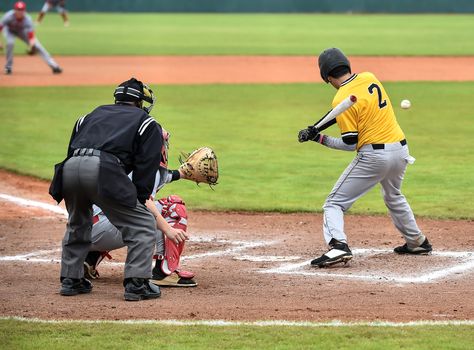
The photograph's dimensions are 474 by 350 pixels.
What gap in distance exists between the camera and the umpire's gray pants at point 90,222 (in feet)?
22.0

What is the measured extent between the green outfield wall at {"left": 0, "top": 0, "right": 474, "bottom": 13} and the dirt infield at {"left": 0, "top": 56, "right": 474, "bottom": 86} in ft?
95.8

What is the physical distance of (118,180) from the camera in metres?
6.69

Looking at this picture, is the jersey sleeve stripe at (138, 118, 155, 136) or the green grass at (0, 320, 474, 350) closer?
the green grass at (0, 320, 474, 350)

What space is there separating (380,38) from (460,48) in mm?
5938

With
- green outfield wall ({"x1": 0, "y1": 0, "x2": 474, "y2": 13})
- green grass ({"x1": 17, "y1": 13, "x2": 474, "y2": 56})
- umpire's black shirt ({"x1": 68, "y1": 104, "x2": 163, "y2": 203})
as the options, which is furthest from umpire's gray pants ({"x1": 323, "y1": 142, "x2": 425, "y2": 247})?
green outfield wall ({"x1": 0, "y1": 0, "x2": 474, "y2": 13})

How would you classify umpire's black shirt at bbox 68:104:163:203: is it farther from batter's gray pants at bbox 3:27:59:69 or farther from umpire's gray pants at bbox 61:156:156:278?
batter's gray pants at bbox 3:27:59:69

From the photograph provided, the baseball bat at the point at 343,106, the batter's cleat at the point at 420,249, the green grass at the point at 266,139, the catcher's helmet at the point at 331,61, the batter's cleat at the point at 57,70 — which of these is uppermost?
the catcher's helmet at the point at 331,61

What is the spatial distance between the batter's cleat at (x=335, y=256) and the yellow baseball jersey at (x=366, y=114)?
86 cm

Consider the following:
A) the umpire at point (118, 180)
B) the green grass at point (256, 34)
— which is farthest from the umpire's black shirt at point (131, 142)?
the green grass at point (256, 34)

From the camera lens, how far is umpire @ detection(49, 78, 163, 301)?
670 centimetres

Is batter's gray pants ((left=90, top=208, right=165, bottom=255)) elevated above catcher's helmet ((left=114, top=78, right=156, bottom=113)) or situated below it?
below

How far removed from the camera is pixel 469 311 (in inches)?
251

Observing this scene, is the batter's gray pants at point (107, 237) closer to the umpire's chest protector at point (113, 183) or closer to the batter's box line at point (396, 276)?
the umpire's chest protector at point (113, 183)

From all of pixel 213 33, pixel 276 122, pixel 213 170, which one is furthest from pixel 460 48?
pixel 213 170
